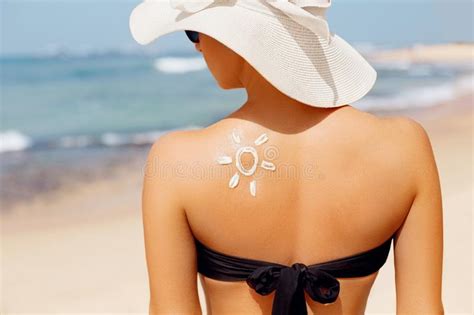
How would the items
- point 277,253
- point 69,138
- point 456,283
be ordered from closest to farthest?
1. point 277,253
2. point 456,283
3. point 69,138

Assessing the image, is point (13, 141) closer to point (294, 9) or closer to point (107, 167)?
point (107, 167)

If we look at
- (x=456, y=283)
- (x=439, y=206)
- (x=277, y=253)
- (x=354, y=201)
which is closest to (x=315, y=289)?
(x=277, y=253)

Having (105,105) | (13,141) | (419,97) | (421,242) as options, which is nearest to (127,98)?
(105,105)

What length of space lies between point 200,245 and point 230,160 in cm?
22

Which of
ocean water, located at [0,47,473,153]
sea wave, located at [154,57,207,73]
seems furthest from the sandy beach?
sea wave, located at [154,57,207,73]

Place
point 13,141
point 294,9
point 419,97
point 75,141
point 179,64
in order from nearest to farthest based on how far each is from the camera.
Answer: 1. point 294,9
2. point 75,141
3. point 13,141
4. point 419,97
5. point 179,64

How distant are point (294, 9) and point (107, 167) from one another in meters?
7.28

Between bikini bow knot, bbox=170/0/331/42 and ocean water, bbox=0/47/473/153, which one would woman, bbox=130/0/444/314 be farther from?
ocean water, bbox=0/47/473/153

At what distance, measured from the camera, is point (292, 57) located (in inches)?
61.3

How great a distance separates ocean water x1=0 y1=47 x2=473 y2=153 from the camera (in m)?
11.9

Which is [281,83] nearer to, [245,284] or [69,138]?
[245,284]

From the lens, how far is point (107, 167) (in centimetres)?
859

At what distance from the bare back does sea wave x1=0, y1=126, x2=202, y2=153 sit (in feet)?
29.4

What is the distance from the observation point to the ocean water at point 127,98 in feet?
39.0
